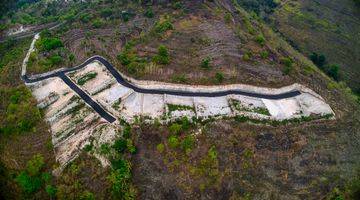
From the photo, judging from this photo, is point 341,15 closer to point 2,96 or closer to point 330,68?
point 330,68

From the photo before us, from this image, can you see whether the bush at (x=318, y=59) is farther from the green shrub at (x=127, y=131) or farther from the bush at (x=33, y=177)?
the bush at (x=33, y=177)

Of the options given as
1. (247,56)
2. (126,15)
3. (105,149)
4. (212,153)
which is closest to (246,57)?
(247,56)

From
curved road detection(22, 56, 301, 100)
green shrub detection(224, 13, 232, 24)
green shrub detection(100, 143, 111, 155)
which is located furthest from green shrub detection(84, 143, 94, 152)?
green shrub detection(224, 13, 232, 24)

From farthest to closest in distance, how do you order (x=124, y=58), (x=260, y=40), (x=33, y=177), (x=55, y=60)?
Result: 1. (x=260, y=40)
2. (x=55, y=60)
3. (x=124, y=58)
4. (x=33, y=177)

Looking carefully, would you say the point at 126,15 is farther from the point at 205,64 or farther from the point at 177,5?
the point at 205,64

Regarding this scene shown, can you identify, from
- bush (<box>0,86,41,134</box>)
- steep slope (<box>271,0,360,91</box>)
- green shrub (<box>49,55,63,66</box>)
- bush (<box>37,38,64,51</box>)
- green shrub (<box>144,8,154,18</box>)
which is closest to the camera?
bush (<box>0,86,41,134</box>)

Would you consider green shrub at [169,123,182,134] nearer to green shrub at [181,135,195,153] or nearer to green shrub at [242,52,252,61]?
green shrub at [181,135,195,153]
